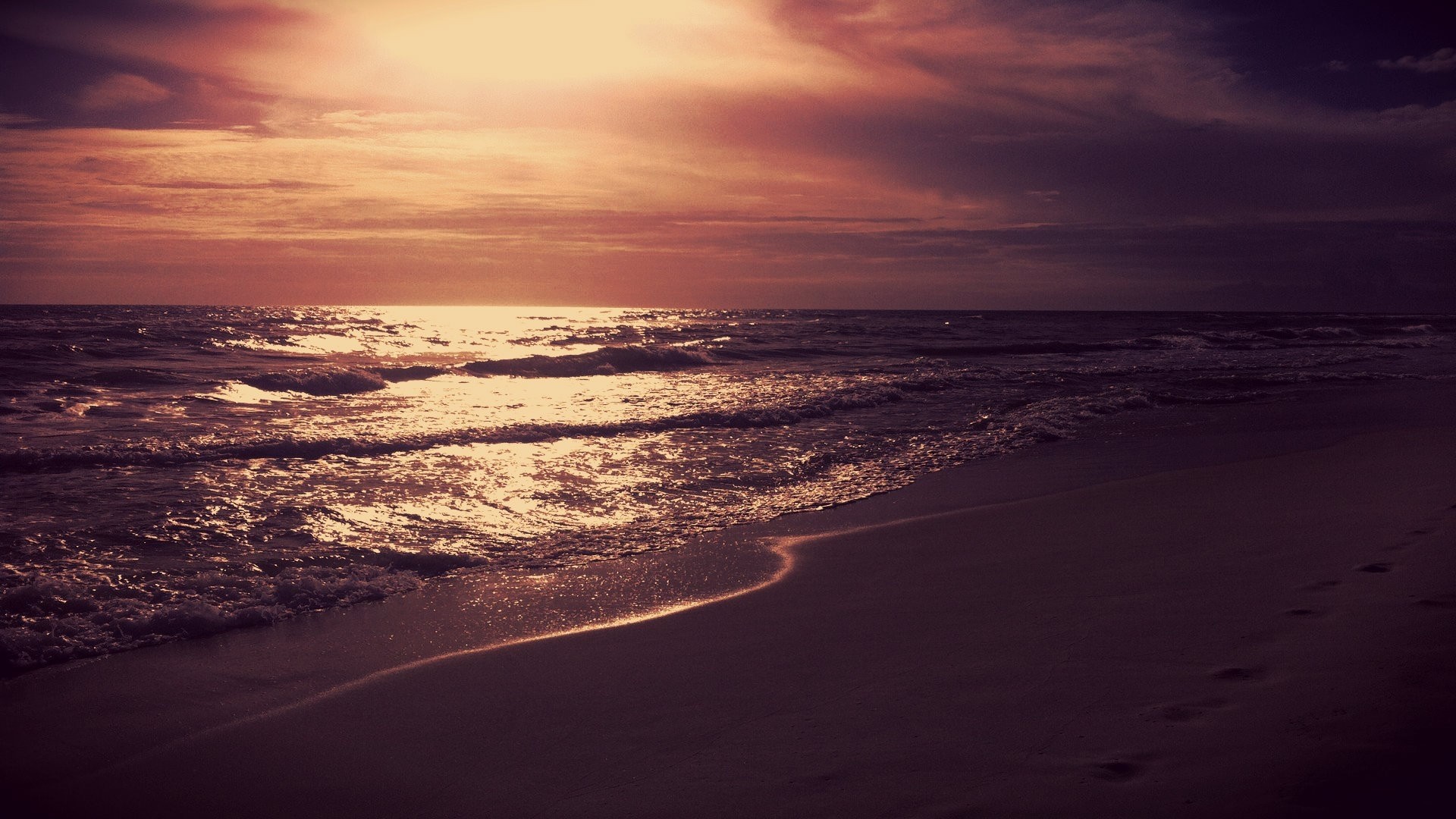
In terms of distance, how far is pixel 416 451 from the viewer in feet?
33.8

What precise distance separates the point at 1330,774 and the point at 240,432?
12295mm

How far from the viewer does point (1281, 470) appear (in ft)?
27.7

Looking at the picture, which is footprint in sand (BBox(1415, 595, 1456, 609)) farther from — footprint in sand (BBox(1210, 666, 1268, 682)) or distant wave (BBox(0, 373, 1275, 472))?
distant wave (BBox(0, 373, 1275, 472))

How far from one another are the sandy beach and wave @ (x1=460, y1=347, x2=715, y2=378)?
66.7 feet

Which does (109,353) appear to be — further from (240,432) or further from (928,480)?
(928,480)

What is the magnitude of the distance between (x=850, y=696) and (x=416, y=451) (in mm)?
8085

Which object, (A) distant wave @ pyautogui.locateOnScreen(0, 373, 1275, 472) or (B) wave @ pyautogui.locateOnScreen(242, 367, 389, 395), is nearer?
(A) distant wave @ pyautogui.locateOnScreen(0, 373, 1275, 472)

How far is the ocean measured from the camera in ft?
17.9

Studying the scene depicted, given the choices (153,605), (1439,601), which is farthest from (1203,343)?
(153,605)

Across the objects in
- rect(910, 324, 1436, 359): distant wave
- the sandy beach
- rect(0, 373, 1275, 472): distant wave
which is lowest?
the sandy beach

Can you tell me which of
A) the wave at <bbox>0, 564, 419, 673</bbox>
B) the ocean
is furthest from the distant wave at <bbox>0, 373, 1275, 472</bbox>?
the wave at <bbox>0, 564, 419, 673</bbox>

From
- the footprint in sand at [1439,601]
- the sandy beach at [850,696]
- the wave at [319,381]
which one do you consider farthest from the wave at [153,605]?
the wave at [319,381]

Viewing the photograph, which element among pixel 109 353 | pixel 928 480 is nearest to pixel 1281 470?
pixel 928 480

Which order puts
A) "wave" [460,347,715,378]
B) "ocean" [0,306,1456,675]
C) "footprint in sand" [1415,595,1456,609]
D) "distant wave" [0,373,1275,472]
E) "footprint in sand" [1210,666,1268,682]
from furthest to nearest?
"wave" [460,347,715,378] → "distant wave" [0,373,1275,472] → "ocean" [0,306,1456,675] → "footprint in sand" [1415,595,1456,609] → "footprint in sand" [1210,666,1268,682]
